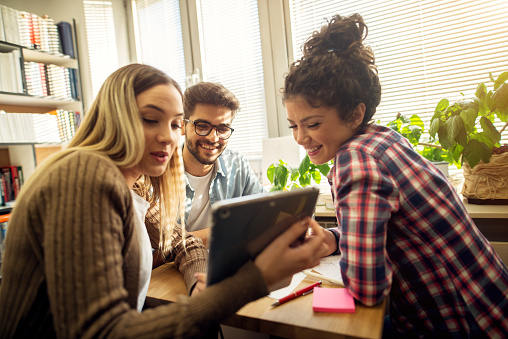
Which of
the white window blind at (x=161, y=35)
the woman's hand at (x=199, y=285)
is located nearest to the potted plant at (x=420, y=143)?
the woman's hand at (x=199, y=285)

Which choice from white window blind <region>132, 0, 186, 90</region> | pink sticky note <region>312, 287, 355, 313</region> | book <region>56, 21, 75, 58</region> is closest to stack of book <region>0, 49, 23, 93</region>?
book <region>56, 21, 75, 58</region>

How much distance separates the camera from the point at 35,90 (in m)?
2.67

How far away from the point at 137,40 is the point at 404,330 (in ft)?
10.8

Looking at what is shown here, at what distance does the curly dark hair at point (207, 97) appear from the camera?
1.60 m

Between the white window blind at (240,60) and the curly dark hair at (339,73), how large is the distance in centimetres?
159

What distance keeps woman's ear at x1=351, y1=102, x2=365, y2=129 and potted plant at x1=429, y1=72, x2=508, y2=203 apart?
24.1 inches

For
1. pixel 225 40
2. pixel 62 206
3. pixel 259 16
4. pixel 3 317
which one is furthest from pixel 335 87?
pixel 225 40

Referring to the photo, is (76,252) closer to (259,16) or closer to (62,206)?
(62,206)

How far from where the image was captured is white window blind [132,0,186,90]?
9.66 feet

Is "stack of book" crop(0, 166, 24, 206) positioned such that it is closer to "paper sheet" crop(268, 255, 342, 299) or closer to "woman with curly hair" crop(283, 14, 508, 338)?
"paper sheet" crop(268, 255, 342, 299)

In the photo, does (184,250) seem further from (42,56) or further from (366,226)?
(42,56)

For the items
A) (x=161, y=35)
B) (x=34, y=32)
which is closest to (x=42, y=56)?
(x=34, y=32)

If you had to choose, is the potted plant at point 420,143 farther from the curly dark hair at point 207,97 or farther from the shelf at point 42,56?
the shelf at point 42,56

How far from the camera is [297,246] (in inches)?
28.2
